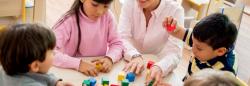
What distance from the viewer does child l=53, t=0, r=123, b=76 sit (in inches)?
49.0

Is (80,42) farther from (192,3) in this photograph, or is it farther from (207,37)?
(192,3)

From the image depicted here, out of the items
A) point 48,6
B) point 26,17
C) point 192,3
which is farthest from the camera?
point 48,6

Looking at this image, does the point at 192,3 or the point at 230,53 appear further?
the point at 192,3

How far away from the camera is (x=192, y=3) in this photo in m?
2.78

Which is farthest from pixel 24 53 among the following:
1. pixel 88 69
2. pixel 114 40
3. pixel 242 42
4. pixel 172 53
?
pixel 242 42

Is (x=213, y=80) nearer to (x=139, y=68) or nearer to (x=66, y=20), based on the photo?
(x=139, y=68)

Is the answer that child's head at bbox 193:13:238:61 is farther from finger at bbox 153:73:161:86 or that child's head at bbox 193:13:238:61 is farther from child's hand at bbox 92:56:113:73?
child's hand at bbox 92:56:113:73

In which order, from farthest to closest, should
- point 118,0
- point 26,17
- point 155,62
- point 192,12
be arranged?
point 192,12 < point 118,0 < point 26,17 < point 155,62

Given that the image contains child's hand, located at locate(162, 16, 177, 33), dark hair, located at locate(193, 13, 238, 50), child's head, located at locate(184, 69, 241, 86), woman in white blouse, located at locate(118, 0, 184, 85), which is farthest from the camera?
woman in white blouse, located at locate(118, 0, 184, 85)

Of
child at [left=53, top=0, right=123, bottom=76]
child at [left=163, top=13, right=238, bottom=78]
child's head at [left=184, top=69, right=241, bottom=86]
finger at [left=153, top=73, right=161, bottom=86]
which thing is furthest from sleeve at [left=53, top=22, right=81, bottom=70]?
child's head at [left=184, top=69, right=241, bottom=86]

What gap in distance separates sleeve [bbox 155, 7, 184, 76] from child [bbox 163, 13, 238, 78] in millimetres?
119

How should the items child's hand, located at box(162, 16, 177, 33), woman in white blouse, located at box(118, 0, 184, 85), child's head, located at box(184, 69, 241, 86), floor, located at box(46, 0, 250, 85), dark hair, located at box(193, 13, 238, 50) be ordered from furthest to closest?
floor, located at box(46, 0, 250, 85) < woman in white blouse, located at box(118, 0, 184, 85) < child's hand, located at box(162, 16, 177, 33) < dark hair, located at box(193, 13, 238, 50) < child's head, located at box(184, 69, 241, 86)

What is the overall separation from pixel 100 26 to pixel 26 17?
1.04 metres

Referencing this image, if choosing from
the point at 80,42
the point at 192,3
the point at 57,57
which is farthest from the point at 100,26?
the point at 192,3
